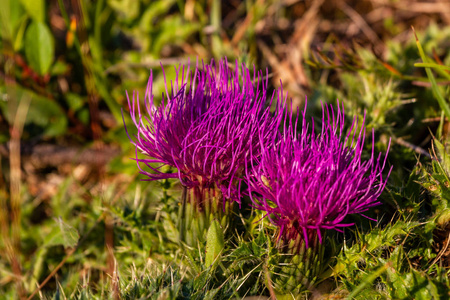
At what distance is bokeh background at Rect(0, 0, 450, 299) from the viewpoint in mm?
2426

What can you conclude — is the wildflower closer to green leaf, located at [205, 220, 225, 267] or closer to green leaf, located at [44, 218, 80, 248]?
green leaf, located at [205, 220, 225, 267]

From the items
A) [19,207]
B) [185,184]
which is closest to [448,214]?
[185,184]

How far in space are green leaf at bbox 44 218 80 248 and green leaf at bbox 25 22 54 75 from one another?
1.31 meters

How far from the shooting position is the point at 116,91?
3.32m

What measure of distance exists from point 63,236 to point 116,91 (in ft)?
4.70

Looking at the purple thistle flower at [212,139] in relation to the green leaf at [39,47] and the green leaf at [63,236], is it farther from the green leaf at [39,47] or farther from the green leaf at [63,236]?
the green leaf at [39,47]

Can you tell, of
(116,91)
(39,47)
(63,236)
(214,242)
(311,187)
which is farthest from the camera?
(116,91)

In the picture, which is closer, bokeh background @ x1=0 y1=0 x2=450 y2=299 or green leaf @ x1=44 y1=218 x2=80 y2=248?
green leaf @ x1=44 y1=218 x2=80 y2=248

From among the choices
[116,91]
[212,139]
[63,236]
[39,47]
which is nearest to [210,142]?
[212,139]

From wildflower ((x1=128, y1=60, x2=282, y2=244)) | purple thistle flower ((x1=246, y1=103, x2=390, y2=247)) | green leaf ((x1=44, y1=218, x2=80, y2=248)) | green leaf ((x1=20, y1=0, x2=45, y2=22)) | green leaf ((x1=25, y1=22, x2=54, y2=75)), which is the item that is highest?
green leaf ((x1=20, y1=0, x2=45, y2=22))

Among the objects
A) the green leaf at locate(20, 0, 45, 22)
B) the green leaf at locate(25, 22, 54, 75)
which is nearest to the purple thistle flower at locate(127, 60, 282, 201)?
the green leaf at locate(25, 22, 54, 75)

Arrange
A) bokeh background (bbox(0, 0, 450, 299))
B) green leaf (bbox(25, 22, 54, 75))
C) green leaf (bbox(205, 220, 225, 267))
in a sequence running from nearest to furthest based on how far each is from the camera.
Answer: green leaf (bbox(205, 220, 225, 267)), bokeh background (bbox(0, 0, 450, 299)), green leaf (bbox(25, 22, 54, 75))

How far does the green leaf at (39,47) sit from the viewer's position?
10.4 feet

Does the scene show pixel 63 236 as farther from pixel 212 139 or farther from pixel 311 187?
pixel 311 187
